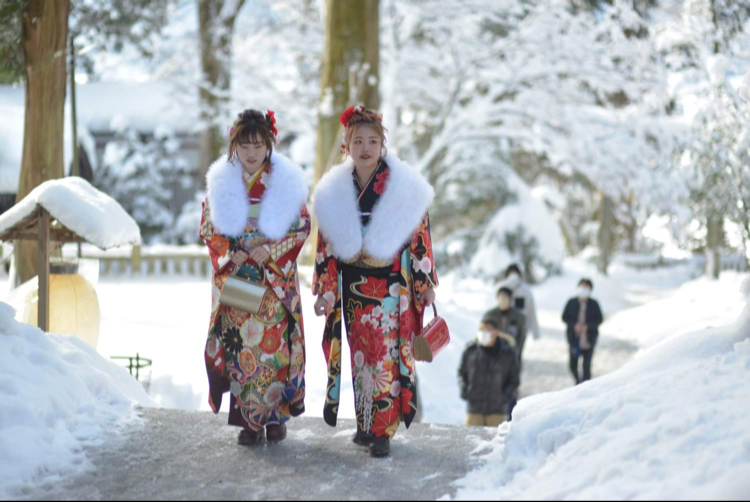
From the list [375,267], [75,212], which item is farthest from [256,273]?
[75,212]

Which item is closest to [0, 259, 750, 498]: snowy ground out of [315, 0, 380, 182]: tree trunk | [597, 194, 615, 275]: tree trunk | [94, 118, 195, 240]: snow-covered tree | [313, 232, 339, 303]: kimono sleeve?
[313, 232, 339, 303]: kimono sleeve

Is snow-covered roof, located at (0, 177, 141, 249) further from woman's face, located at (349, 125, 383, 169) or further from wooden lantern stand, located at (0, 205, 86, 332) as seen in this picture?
woman's face, located at (349, 125, 383, 169)

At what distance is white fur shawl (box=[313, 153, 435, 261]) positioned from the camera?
3.81 m

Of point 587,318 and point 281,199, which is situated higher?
point 281,199

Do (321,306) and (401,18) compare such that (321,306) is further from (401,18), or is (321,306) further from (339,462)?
(401,18)

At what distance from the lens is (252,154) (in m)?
3.95

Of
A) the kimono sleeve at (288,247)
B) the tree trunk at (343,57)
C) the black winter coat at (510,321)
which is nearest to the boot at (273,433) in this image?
the kimono sleeve at (288,247)

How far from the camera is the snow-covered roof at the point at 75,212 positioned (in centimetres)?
540

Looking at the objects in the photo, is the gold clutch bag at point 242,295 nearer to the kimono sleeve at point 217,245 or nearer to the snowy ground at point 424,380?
the kimono sleeve at point 217,245

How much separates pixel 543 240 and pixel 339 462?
17.5 metres

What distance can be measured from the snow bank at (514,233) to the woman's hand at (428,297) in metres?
16.0

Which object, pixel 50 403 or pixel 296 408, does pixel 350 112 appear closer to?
pixel 296 408

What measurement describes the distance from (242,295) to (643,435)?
6.24 feet

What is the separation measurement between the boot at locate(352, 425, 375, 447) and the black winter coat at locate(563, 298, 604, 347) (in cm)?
580
